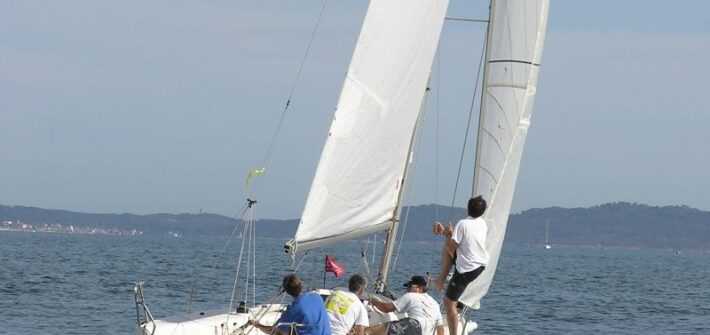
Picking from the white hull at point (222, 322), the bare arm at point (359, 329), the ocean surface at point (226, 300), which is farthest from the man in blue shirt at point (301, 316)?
the ocean surface at point (226, 300)

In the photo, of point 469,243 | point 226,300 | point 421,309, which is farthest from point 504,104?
point 226,300

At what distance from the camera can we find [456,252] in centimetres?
1558

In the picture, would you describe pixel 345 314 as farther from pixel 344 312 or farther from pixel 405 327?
pixel 405 327

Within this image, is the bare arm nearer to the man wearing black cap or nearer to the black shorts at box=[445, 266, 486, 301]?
the man wearing black cap

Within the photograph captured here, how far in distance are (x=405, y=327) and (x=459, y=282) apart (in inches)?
36.9

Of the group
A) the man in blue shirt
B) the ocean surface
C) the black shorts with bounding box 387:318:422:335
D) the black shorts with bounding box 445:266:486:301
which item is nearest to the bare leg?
the black shorts with bounding box 445:266:486:301

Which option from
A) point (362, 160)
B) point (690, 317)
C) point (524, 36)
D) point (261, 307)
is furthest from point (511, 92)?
point (690, 317)

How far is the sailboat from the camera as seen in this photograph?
53.6 feet

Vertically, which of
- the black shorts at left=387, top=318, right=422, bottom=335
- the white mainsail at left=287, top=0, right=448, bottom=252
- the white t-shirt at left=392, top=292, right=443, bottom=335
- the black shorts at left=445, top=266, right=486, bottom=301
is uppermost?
the white mainsail at left=287, top=0, right=448, bottom=252

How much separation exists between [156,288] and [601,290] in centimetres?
2086

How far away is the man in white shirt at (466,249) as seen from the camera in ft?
50.5

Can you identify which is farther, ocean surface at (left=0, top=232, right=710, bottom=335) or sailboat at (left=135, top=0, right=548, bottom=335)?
ocean surface at (left=0, top=232, right=710, bottom=335)

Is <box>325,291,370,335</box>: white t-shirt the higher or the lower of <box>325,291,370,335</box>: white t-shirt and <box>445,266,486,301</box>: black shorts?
the lower

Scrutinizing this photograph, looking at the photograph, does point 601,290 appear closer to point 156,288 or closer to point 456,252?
point 156,288
